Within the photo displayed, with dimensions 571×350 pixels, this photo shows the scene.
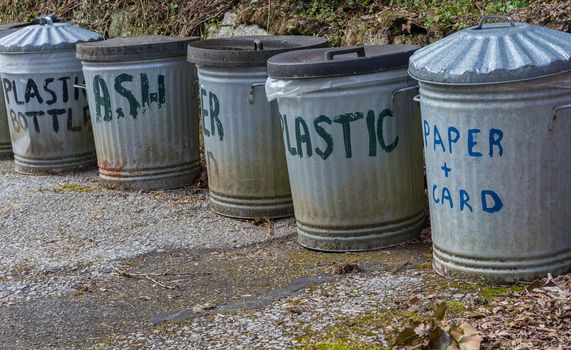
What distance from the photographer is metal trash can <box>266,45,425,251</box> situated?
16.1ft

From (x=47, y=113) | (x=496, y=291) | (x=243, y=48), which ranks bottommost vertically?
(x=496, y=291)

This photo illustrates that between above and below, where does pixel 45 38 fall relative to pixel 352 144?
above

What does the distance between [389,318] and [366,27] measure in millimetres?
2847

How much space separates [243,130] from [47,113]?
89.4 inches

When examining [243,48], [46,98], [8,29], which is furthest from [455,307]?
[8,29]

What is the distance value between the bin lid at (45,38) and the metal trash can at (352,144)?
260 centimetres

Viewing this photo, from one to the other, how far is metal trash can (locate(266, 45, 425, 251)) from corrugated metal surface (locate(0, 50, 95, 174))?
266 cm

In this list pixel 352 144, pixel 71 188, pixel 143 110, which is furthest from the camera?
pixel 71 188

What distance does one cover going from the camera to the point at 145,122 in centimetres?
670

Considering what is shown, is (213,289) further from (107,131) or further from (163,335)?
(107,131)

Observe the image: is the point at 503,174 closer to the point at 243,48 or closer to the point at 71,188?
the point at 243,48

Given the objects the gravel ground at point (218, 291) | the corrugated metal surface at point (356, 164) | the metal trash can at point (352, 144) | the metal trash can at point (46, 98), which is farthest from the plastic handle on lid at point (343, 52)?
the metal trash can at point (46, 98)

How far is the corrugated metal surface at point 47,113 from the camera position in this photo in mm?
7273

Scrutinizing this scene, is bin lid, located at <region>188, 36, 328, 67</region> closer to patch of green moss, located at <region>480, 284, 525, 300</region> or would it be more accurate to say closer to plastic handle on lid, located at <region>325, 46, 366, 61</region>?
plastic handle on lid, located at <region>325, 46, 366, 61</region>
